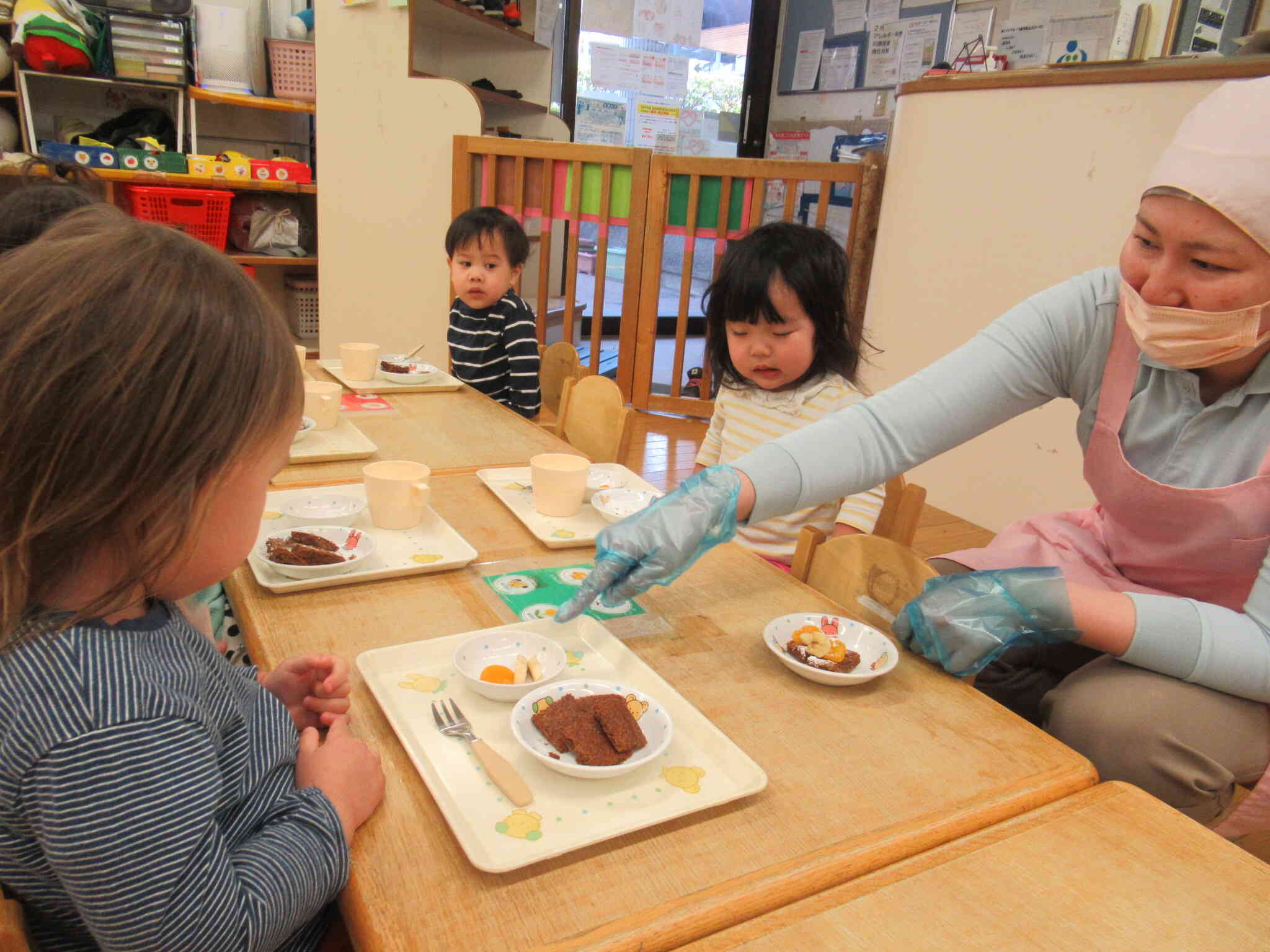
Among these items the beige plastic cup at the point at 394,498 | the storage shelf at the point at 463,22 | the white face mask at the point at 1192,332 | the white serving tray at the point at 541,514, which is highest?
the storage shelf at the point at 463,22

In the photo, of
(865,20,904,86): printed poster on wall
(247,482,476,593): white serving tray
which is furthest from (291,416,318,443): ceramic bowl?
(865,20,904,86): printed poster on wall

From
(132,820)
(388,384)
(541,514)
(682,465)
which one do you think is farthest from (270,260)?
(132,820)

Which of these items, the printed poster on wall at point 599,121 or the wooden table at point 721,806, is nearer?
the wooden table at point 721,806

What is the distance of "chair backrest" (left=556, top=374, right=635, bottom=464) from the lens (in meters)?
1.75

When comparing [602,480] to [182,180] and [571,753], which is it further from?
[182,180]

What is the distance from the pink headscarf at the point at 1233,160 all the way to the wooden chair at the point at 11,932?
121cm

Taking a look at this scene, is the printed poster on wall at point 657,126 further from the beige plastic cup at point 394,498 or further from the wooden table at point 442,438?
the beige plastic cup at point 394,498

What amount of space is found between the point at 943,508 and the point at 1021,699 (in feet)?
6.08

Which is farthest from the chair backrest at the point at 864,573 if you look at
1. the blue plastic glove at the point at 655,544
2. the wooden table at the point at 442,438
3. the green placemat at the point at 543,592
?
the wooden table at the point at 442,438

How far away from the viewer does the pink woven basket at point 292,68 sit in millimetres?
4094

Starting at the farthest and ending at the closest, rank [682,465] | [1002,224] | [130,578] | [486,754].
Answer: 1. [682,465]
2. [1002,224]
3. [486,754]
4. [130,578]

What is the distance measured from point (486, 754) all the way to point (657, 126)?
17.3ft

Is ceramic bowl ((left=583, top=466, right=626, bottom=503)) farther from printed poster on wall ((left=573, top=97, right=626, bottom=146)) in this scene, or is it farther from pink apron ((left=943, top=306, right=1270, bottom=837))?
printed poster on wall ((left=573, top=97, right=626, bottom=146))

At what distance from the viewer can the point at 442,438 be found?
155 centimetres
